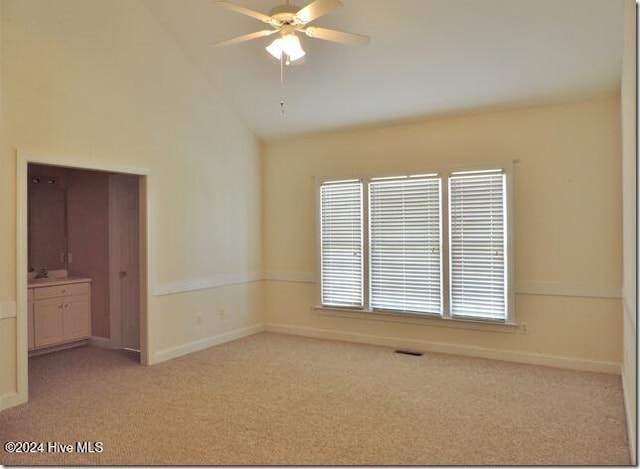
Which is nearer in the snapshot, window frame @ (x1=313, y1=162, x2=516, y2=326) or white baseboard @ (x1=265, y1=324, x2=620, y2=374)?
white baseboard @ (x1=265, y1=324, x2=620, y2=374)

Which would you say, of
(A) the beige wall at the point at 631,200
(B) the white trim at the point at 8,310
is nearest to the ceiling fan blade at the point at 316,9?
(A) the beige wall at the point at 631,200

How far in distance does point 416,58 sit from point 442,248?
2132 millimetres

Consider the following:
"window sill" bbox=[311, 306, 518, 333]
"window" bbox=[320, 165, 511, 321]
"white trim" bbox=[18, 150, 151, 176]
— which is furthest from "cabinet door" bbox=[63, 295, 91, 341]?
"window" bbox=[320, 165, 511, 321]

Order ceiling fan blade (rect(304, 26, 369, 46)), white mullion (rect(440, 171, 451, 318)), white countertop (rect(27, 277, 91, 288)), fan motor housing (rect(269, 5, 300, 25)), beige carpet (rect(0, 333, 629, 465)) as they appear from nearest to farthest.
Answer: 1. beige carpet (rect(0, 333, 629, 465))
2. fan motor housing (rect(269, 5, 300, 25))
3. ceiling fan blade (rect(304, 26, 369, 46))
4. white mullion (rect(440, 171, 451, 318))
5. white countertop (rect(27, 277, 91, 288))

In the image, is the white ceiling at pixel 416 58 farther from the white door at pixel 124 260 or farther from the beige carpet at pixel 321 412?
the beige carpet at pixel 321 412

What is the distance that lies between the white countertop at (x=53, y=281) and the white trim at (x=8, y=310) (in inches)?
70.5

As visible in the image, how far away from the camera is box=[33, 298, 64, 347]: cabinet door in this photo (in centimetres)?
554

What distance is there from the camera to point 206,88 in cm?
582

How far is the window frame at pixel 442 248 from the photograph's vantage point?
4.99m

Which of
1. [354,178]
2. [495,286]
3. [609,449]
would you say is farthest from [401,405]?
[354,178]

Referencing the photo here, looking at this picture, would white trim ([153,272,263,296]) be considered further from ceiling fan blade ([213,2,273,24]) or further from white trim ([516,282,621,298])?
white trim ([516,282,621,298])

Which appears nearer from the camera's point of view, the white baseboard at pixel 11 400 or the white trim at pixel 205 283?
the white baseboard at pixel 11 400

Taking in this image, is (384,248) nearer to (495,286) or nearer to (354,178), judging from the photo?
(354,178)

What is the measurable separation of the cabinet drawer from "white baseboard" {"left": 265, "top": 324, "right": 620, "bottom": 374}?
102 inches
